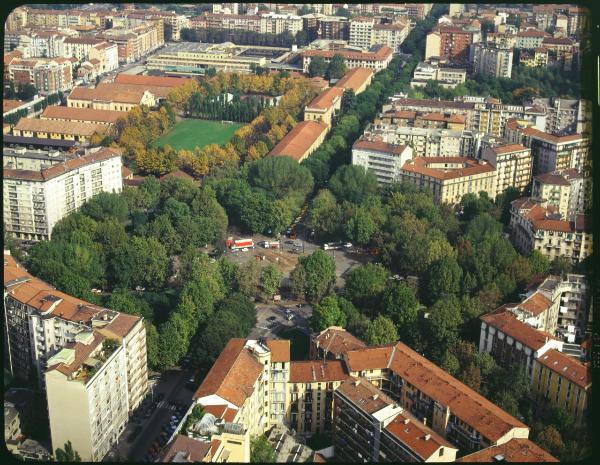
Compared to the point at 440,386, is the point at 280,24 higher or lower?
higher

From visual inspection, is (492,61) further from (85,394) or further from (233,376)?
(85,394)

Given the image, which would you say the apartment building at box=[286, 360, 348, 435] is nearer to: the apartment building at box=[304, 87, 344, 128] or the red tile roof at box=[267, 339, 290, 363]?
the red tile roof at box=[267, 339, 290, 363]

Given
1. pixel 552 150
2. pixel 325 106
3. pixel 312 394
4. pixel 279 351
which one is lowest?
pixel 312 394

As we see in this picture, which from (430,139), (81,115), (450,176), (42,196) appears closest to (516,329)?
(450,176)

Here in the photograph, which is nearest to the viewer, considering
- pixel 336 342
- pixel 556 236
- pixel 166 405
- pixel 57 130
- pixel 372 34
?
pixel 166 405

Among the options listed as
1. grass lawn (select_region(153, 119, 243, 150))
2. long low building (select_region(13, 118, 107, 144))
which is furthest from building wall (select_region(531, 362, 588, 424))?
long low building (select_region(13, 118, 107, 144))

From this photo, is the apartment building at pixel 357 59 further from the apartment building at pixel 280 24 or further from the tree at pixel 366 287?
the tree at pixel 366 287

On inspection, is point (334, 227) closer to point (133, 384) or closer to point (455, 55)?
point (133, 384)

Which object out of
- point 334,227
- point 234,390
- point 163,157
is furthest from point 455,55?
point 234,390
